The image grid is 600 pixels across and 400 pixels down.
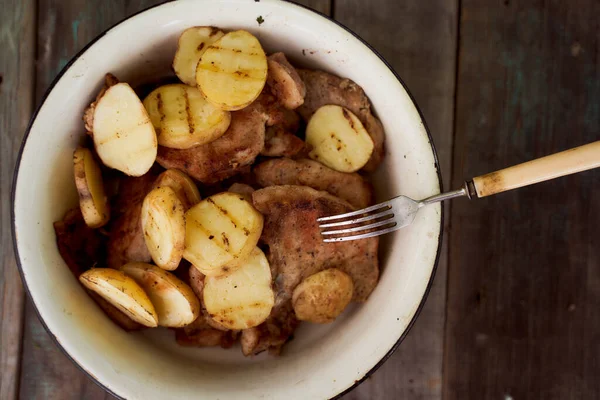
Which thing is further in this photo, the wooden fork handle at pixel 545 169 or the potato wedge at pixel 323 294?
the potato wedge at pixel 323 294

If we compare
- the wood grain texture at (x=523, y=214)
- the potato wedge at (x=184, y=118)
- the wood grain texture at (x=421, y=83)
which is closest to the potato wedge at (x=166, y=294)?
the potato wedge at (x=184, y=118)

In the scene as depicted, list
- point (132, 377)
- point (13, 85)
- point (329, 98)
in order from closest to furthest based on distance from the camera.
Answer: point (132, 377) → point (329, 98) → point (13, 85)

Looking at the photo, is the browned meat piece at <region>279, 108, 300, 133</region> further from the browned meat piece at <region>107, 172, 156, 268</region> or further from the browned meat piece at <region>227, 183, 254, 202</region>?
the browned meat piece at <region>107, 172, 156, 268</region>

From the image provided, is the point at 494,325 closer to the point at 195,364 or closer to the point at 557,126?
the point at 557,126

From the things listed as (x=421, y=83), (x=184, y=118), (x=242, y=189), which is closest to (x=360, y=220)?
(x=242, y=189)

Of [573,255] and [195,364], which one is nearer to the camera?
[195,364]

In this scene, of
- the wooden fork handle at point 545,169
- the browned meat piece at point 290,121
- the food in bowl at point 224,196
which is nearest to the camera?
the wooden fork handle at point 545,169

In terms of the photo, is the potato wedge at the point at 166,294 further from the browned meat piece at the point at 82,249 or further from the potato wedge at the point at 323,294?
the potato wedge at the point at 323,294

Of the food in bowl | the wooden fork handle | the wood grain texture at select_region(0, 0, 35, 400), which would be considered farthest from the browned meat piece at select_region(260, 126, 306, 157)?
the wood grain texture at select_region(0, 0, 35, 400)

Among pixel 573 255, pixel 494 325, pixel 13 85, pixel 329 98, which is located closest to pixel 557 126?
pixel 573 255
